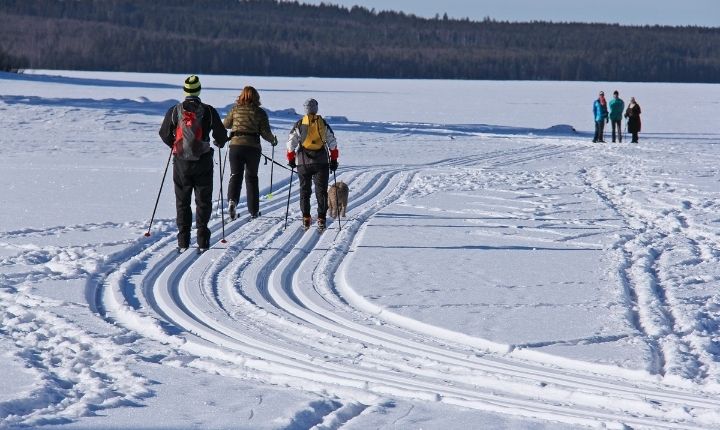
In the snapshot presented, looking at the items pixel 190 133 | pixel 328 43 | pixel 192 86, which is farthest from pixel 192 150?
pixel 328 43

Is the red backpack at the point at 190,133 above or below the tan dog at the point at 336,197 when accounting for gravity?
above

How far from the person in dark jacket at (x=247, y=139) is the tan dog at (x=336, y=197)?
745 mm

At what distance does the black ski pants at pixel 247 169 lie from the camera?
10.7m

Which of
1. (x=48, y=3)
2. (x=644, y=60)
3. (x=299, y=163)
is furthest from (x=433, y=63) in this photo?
(x=299, y=163)

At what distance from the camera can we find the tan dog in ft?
35.3

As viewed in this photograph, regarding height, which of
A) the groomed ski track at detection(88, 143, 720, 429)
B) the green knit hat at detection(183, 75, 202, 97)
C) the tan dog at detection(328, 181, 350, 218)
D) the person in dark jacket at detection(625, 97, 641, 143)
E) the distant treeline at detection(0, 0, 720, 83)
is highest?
the distant treeline at detection(0, 0, 720, 83)

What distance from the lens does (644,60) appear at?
168250 mm

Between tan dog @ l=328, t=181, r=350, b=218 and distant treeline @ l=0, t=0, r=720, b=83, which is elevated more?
distant treeline @ l=0, t=0, r=720, b=83

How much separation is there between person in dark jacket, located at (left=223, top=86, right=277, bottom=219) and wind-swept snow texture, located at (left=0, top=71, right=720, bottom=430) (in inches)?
14.4

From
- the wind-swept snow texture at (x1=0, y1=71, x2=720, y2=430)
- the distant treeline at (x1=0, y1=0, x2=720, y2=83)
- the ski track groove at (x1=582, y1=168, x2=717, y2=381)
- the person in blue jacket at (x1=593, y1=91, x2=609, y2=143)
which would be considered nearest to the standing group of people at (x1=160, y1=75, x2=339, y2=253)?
the wind-swept snow texture at (x1=0, y1=71, x2=720, y2=430)

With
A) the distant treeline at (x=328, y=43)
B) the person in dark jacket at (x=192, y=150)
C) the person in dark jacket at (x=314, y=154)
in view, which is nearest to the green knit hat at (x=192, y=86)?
the person in dark jacket at (x=192, y=150)

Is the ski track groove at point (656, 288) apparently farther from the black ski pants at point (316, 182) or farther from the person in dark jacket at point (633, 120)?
the person in dark jacket at point (633, 120)

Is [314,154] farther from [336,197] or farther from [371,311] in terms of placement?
[371,311]

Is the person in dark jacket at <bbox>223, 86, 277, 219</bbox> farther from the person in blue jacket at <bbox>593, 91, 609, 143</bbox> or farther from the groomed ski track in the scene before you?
the person in blue jacket at <bbox>593, 91, 609, 143</bbox>
